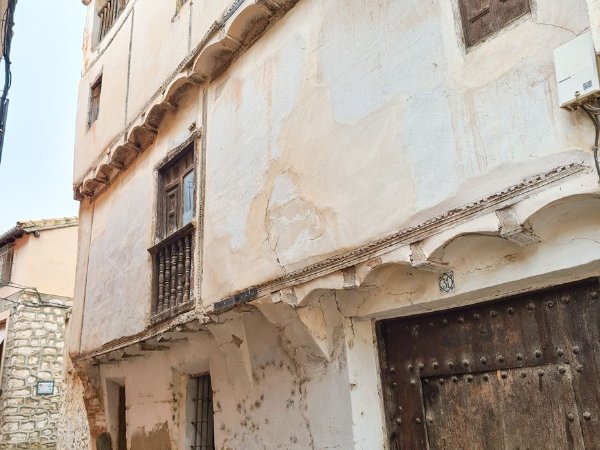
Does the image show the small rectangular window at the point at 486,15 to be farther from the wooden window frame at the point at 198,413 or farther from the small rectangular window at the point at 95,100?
the small rectangular window at the point at 95,100

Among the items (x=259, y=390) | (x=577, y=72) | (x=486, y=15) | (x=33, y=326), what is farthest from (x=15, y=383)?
(x=577, y=72)

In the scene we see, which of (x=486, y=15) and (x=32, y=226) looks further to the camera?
(x=32, y=226)

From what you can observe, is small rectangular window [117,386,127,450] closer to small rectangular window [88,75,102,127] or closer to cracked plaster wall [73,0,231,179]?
cracked plaster wall [73,0,231,179]

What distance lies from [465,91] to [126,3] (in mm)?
7334

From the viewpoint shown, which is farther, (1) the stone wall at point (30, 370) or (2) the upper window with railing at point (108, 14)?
(1) the stone wall at point (30, 370)

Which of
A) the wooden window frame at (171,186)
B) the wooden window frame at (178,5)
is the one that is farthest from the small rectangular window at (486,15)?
the wooden window frame at (178,5)

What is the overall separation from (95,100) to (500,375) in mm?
8457

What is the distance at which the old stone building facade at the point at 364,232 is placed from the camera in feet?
9.88

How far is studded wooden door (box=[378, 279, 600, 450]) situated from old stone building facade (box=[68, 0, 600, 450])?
0.04ft

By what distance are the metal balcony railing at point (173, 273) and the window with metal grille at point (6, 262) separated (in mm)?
9466

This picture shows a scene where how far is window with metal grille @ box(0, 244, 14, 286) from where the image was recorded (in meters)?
14.1

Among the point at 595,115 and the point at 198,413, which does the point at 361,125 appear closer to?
the point at 595,115

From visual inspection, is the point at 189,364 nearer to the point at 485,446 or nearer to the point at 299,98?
the point at 299,98

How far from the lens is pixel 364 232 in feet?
12.4
